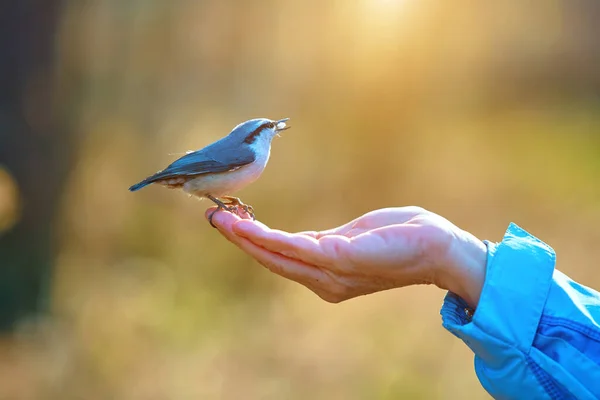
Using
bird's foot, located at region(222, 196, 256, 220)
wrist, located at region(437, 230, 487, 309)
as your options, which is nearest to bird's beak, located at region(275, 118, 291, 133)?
bird's foot, located at region(222, 196, 256, 220)

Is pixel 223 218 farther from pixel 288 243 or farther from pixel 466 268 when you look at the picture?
pixel 466 268

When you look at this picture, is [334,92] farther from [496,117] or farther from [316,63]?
[496,117]

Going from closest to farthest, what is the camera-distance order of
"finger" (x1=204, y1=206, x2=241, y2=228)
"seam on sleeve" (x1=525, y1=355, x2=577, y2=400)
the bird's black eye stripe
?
"seam on sleeve" (x1=525, y1=355, x2=577, y2=400) < "finger" (x1=204, y1=206, x2=241, y2=228) < the bird's black eye stripe

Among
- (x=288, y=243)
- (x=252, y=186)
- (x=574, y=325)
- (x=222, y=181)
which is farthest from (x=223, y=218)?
(x=252, y=186)

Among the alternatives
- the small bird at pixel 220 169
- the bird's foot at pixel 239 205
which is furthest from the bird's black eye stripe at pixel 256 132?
the bird's foot at pixel 239 205

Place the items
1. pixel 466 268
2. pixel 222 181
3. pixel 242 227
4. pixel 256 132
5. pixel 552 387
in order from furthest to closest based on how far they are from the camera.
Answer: pixel 256 132, pixel 222 181, pixel 242 227, pixel 466 268, pixel 552 387

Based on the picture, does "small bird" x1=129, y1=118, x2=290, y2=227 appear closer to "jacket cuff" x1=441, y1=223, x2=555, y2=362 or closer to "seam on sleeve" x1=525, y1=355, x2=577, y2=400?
"jacket cuff" x1=441, y1=223, x2=555, y2=362
